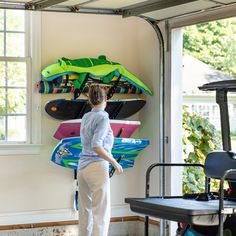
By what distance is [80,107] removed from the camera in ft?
25.4

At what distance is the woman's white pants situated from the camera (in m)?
6.61

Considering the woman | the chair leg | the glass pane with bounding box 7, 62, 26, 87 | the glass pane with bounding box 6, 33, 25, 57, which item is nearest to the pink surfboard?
the glass pane with bounding box 7, 62, 26, 87

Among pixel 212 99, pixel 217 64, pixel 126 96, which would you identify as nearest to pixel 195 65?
pixel 212 99

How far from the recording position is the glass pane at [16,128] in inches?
308

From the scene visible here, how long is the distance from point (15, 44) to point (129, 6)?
160cm

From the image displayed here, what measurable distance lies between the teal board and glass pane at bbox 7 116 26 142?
1.92 feet

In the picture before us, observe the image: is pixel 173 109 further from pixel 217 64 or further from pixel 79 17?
pixel 217 64

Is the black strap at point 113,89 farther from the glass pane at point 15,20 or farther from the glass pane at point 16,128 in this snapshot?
the glass pane at point 15,20

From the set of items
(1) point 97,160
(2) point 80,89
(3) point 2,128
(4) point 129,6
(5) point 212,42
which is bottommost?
(1) point 97,160

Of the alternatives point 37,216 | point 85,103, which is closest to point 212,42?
point 85,103

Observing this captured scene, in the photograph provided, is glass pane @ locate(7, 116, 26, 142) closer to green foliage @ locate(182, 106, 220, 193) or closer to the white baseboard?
the white baseboard

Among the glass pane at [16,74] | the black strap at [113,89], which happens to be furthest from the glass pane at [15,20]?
the black strap at [113,89]

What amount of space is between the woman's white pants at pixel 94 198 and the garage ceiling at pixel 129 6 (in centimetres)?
165

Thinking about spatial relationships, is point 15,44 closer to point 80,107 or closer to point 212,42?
point 80,107
